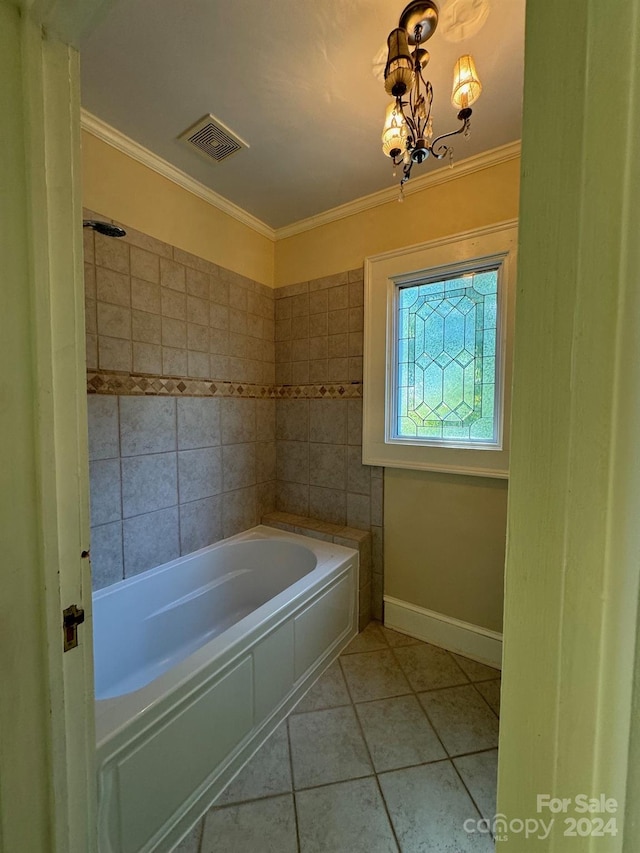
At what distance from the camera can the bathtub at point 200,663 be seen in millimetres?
946

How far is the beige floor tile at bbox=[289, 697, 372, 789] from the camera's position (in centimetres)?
123

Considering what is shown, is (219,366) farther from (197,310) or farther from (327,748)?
(327,748)

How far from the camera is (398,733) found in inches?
54.5

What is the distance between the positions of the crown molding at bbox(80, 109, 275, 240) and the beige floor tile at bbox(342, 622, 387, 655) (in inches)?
105

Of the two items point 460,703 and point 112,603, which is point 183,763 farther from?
point 460,703

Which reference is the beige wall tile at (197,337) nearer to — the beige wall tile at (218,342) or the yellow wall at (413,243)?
the beige wall tile at (218,342)

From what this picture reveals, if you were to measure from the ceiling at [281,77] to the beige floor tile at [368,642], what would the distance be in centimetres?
259

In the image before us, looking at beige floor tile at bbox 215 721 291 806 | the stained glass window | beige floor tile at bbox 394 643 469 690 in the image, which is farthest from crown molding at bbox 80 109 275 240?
beige floor tile at bbox 394 643 469 690

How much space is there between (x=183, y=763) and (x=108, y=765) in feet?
0.93

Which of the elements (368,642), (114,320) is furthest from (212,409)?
(368,642)

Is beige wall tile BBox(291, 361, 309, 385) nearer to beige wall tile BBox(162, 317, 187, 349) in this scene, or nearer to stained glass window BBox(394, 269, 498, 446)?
stained glass window BBox(394, 269, 498, 446)

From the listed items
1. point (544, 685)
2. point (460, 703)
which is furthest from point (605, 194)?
point (460, 703)

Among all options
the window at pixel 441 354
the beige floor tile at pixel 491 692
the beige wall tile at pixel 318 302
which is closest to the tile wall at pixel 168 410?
the beige wall tile at pixel 318 302

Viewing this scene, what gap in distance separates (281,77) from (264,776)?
2586mm
